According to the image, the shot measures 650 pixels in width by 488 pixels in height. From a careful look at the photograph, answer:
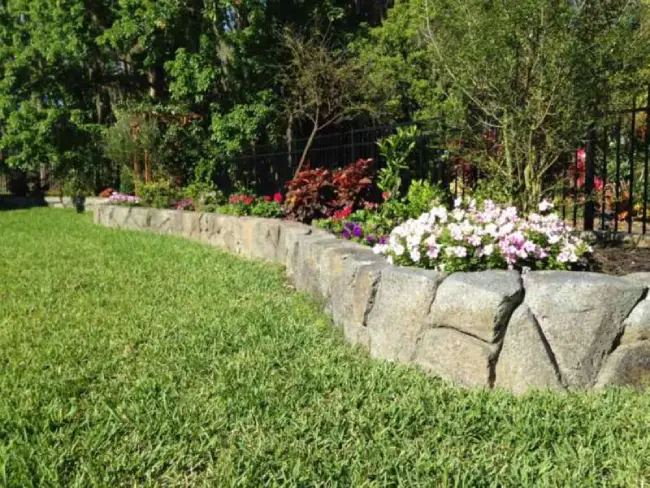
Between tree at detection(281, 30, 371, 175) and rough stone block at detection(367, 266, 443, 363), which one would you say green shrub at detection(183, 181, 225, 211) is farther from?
rough stone block at detection(367, 266, 443, 363)

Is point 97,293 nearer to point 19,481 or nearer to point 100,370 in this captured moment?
point 100,370

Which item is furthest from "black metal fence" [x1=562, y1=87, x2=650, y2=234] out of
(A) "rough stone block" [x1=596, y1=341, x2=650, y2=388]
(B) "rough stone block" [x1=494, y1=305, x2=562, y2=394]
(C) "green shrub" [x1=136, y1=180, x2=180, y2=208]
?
(C) "green shrub" [x1=136, y1=180, x2=180, y2=208]

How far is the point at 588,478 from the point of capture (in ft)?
7.03

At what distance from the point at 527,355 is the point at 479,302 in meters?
0.33

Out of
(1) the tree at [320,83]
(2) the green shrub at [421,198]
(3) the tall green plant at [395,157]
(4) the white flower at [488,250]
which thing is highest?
(1) the tree at [320,83]

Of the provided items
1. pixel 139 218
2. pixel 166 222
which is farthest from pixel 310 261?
pixel 139 218

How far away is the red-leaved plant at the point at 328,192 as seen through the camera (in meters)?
6.99

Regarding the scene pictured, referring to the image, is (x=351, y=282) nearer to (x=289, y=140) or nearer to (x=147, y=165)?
(x=289, y=140)

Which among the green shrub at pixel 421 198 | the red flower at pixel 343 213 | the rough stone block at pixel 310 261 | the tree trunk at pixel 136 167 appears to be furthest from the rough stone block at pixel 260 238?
the tree trunk at pixel 136 167

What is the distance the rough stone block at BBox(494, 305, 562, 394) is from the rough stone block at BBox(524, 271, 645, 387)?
1.7 inches

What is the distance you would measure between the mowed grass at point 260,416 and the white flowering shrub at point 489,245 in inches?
25.5

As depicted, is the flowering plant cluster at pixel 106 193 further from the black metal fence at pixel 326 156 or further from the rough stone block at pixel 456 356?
the rough stone block at pixel 456 356

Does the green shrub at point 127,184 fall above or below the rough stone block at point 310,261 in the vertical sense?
above

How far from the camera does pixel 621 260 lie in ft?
13.6
